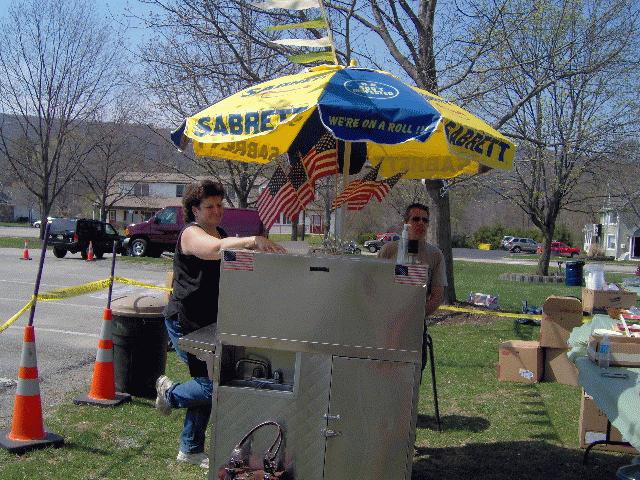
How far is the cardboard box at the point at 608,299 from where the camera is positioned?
1054cm

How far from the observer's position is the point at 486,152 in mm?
4750

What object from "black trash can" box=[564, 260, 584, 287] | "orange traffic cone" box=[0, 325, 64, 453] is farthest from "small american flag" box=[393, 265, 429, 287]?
"black trash can" box=[564, 260, 584, 287]

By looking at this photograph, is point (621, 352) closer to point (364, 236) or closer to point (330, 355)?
point (330, 355)

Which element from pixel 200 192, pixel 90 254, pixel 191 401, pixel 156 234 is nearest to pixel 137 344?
pixel 191 401

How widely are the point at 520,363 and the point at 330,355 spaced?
4757 mm

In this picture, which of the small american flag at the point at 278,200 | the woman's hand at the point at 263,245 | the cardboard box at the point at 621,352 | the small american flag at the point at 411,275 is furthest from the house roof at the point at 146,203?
the small american flag at the point at 411,275

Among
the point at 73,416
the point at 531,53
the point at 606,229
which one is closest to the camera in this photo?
the point at 73,416

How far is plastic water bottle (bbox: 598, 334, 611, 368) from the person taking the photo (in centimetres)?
447

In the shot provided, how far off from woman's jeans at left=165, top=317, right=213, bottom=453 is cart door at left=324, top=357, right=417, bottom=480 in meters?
1.22

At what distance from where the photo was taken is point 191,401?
14.8ft

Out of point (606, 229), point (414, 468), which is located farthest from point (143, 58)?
point (606, 229)

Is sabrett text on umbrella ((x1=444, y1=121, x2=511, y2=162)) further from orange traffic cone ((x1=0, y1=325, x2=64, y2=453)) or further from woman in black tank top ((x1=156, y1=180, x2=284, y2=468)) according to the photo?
orange traffic cone ((x1=0, y1=325, x2=64, y2=453))

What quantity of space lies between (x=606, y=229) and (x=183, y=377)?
7192 cm

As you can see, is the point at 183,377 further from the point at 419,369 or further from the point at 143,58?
the point at 143,58
